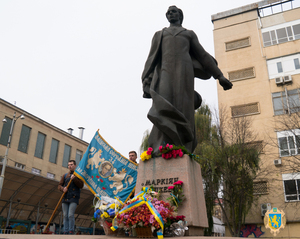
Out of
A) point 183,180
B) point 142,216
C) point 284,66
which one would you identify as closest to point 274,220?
point 284,66

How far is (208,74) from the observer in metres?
6.63

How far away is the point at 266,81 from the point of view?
87.9 ft

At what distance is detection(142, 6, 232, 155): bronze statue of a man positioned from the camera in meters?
5.68

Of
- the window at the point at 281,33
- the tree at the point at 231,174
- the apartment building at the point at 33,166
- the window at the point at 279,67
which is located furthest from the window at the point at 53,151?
the window at the point at 281,33

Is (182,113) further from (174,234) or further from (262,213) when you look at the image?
(262,213)

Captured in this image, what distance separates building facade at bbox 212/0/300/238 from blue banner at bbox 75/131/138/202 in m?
16.8

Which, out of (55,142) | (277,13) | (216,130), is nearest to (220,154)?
(216,130)

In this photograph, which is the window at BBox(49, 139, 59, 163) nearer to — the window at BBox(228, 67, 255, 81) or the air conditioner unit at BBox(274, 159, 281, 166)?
the window at BBox(228, 67, 255, 81)

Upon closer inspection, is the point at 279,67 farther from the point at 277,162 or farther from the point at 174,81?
the point at 174,81

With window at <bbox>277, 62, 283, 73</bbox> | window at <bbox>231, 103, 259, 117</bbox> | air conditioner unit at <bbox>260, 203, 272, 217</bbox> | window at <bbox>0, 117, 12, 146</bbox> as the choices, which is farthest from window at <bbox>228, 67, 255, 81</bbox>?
window at <bbox>0, 117, 12, 146</bbox>

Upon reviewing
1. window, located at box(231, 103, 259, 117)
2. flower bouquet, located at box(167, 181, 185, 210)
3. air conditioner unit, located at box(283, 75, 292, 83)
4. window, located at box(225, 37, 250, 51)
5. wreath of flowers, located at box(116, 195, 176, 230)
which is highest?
window, located at box(225, 37, 250, 51)

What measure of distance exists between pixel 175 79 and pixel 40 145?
→ 2750 cm

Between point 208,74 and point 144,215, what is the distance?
3.86 m

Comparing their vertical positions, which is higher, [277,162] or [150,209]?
[277,162]
